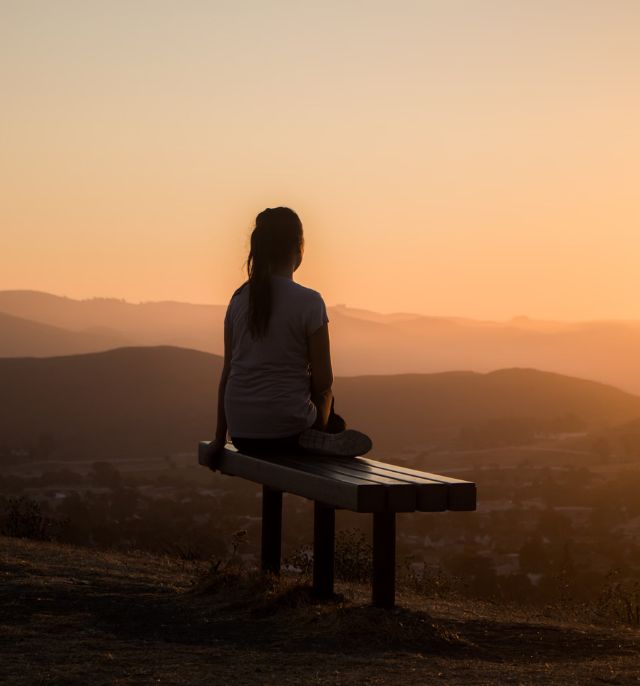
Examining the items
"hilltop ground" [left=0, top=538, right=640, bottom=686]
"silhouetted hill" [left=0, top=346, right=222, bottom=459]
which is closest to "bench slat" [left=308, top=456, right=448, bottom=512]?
"hilltop ground" [left=0, top=538, right=640, bottom=686]

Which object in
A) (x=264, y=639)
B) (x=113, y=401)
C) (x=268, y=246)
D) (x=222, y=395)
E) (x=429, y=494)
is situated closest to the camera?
(x=429, y=494)

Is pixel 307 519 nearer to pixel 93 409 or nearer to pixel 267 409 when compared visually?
pixel 267 409

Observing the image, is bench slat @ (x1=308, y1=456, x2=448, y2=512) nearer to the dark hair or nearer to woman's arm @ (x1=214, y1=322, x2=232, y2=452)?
the dark hair

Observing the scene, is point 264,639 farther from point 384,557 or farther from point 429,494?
point 429,494

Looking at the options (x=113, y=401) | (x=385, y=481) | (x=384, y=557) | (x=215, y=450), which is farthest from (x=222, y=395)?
(x=113, y=401)

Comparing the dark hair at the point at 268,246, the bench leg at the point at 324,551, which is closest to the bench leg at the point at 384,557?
the bench leg at the point at 324,551

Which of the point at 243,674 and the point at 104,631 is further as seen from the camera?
the point at 104,631

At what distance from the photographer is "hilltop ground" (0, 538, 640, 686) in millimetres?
4922

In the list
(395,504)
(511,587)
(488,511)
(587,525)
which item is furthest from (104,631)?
(488,511)

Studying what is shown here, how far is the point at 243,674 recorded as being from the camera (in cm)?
490

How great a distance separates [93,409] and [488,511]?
4993 cm

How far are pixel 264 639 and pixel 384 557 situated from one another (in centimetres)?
82

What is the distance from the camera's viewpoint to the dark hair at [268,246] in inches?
264

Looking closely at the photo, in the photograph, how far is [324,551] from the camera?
6559 mm
